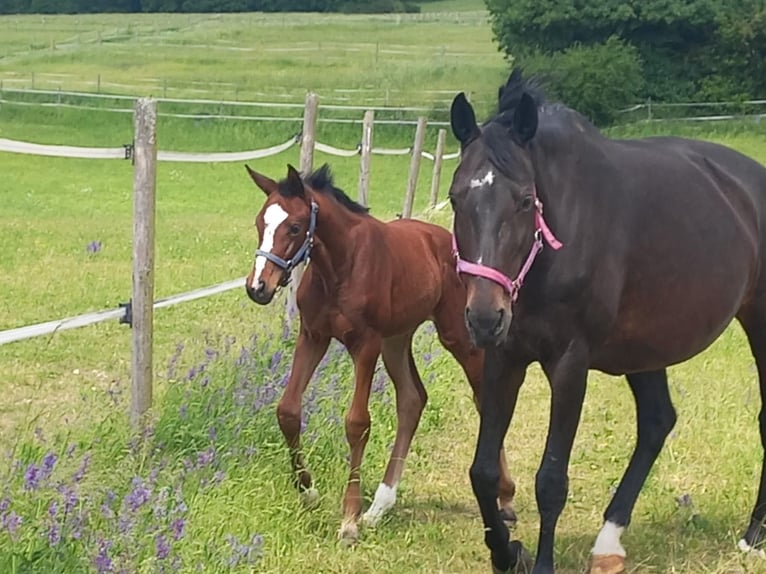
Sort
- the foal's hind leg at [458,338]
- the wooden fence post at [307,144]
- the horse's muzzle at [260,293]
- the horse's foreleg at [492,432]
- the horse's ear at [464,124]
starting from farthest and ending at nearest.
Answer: the wooden fence post at [307,144] < the foal's hind leg at [458,338] < the horse's muzzle at [260,293] < the horse's foreleg at [492,432] < the horse's ear at [464,124]

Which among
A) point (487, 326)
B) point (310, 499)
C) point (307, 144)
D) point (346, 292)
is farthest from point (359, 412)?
point (307, 144)

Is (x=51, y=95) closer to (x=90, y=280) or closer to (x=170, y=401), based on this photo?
(x=90, y=280)

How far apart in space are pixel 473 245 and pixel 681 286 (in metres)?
1.27

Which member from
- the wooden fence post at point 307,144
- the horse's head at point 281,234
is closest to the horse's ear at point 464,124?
the horse's head at point 281,234

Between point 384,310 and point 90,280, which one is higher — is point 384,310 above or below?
above

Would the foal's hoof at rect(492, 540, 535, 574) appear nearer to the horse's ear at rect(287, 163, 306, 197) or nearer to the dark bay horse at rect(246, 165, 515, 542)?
the dark bay horse at rect(246, 165, 515, 542)

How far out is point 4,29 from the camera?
68188 mm

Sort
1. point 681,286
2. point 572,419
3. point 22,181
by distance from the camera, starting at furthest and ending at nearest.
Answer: point 22,181
point 681,286
point 572,419

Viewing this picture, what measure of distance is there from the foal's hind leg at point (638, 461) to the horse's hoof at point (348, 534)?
1.04 m

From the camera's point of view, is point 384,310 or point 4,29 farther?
point 4,29

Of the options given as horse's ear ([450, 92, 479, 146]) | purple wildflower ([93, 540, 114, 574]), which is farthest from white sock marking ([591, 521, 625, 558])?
purple wildflower ([93, 540, 114, 574])

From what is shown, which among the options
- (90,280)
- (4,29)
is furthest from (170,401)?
(4,29)

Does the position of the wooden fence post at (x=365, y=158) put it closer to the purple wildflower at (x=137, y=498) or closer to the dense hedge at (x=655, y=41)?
the purple wildflower at (x=137, y=498)

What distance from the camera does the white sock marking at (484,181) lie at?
150 inches
